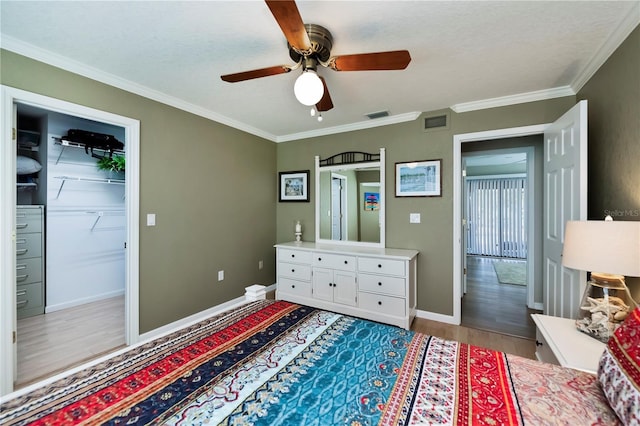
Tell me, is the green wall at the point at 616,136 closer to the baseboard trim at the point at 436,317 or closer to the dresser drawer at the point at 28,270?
the baseboard trim at the point at 436,317

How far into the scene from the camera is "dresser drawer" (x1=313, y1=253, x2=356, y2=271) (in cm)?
302

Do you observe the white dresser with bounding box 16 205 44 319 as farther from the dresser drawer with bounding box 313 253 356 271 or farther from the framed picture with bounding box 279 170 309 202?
the dresser drawer with bounding box 313 253 356 271

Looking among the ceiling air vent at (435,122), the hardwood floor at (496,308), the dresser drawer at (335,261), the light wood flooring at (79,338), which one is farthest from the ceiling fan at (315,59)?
the hardwood floor at (496,308)

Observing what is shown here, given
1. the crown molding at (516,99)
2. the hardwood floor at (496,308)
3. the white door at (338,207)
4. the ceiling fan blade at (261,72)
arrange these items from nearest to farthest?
the ceiling fan blade at (261,72)
the crown molding at (516,99)
the hardwood floor at (496,308)
the white door at (338,207)

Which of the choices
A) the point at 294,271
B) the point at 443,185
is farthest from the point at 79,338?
the point at 443,185

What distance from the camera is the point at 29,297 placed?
10.1 ft

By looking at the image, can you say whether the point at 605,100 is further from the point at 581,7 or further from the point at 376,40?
the point at 376,40

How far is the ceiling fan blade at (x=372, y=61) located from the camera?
1461 mm

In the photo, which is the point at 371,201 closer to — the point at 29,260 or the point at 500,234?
the point at 29,260

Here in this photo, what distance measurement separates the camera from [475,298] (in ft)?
12.4

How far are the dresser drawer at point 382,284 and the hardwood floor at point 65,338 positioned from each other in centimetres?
245

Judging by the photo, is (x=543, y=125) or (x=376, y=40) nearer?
(x=376, y=40)

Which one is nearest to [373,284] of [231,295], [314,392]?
[231,295]

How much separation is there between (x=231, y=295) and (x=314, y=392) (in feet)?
8.79
